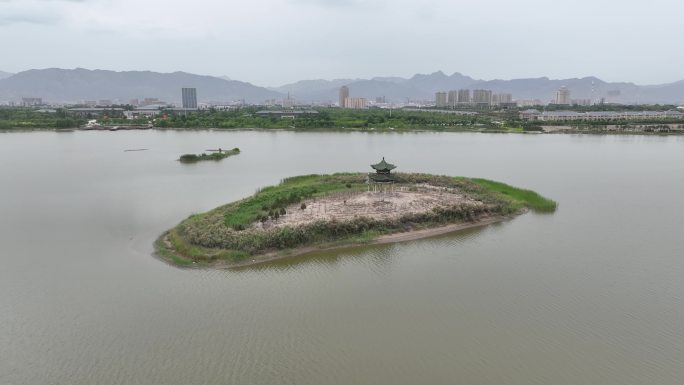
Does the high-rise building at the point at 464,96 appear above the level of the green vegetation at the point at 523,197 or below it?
above

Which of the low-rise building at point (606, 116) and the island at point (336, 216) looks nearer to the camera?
the island at point (336, 216)

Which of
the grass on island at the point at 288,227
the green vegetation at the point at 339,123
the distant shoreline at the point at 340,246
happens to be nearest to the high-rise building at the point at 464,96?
the green vegetation at the point at 339,123

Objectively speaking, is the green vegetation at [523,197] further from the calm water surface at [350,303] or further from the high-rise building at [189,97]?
the high-rise building at [189,97]

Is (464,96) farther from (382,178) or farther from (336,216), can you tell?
(336,216)

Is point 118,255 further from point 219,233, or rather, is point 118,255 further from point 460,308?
point 460,308

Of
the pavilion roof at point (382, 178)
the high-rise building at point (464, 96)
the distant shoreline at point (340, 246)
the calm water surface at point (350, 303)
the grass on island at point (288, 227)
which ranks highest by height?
the high-rise building at point (464, 96)

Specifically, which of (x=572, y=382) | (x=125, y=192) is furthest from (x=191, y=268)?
(x=125, y=192)

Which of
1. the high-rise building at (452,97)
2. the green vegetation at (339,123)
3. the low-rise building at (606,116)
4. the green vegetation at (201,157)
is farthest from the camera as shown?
the high-rise building at (452,97)

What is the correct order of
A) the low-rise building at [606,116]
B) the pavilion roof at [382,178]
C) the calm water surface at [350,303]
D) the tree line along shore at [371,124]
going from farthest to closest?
the low-rise building at [606,116]
the tree line along shore at [371,124]
the pavilion roof at [382,178]
the calm water surface at [350,303]

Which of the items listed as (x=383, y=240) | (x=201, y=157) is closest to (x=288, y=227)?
(x=383, y=240)

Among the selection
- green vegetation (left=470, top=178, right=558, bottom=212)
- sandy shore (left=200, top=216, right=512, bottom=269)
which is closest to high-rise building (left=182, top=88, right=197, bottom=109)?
green vegetation (left=470, top=178, right=558, bottom=212)
